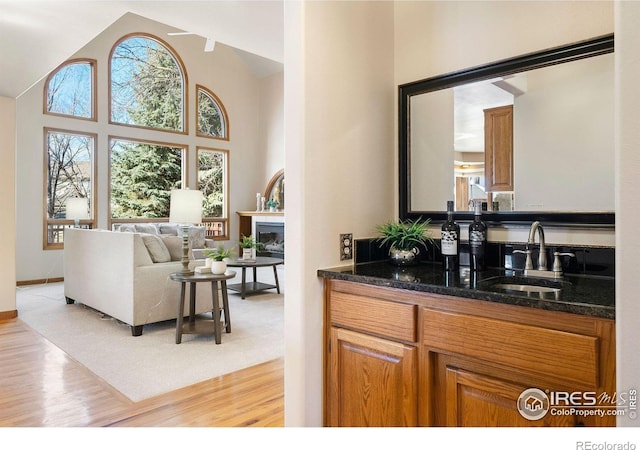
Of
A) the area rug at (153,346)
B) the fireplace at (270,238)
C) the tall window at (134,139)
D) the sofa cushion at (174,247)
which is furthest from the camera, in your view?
the fireplace at (270,238)

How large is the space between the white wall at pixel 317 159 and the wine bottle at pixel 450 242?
0.40 metres

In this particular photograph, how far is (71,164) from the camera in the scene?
7078mm

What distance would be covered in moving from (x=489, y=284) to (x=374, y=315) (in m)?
0.45

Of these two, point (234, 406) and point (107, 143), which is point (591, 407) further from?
point (107, 143)

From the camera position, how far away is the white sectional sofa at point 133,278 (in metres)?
3.81

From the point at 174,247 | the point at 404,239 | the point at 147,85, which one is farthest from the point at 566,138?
the point at 147,85

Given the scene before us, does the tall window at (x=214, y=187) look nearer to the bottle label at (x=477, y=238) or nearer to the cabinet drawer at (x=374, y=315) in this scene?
the cabinet drawer at (x=374, y=315)

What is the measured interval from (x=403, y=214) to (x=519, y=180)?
1.98 feet

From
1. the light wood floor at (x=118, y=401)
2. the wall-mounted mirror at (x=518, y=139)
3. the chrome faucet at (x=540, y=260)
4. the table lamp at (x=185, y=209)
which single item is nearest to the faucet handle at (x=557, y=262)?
the chrome faucet at (x=540, y=260)

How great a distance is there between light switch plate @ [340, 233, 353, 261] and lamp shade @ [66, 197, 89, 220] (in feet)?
20.3

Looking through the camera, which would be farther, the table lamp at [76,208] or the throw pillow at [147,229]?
the throw pillow at [147,229]

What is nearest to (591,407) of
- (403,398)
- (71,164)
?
(403,398)

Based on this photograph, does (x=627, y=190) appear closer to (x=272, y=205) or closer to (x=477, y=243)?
(x=477, y=243)

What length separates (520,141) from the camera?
6.10 ft
